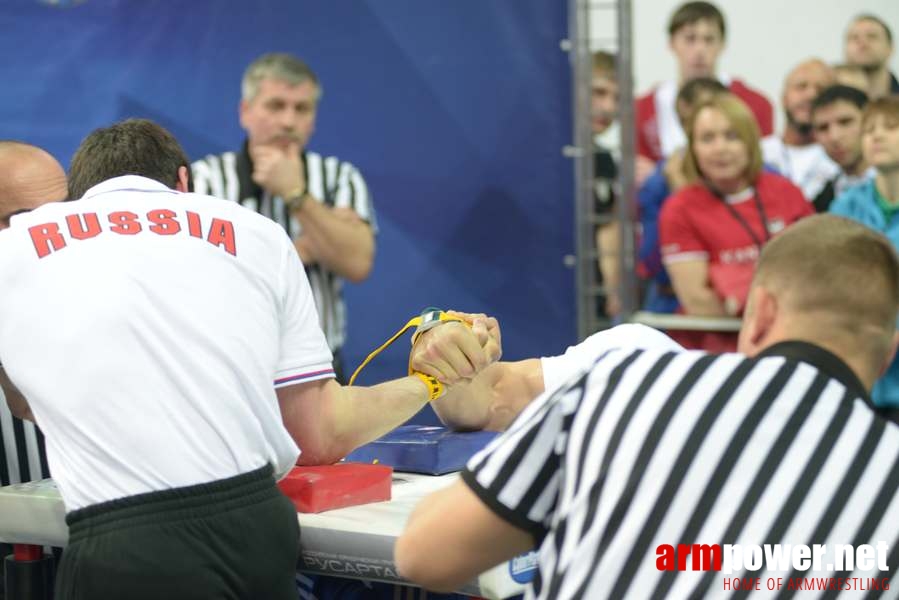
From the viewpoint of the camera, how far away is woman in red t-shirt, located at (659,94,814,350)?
551 centimetres

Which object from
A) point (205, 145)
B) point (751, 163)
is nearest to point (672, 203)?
point (751, 163)

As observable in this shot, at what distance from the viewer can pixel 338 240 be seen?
5.13 metres

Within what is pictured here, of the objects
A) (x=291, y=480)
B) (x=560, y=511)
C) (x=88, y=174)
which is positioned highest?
(x=88, y=174)

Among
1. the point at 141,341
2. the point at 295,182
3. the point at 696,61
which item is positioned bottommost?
the point at 141,341

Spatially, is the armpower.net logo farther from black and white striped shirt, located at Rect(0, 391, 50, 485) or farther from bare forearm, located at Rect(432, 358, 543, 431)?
black and white striped shirt, located at Rect(0, 391, 50, 485)

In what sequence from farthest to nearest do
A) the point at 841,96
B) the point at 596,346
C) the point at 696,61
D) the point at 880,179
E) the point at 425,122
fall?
the point at 696,61 → the point at 841,96 → the point at 425,122 → the point at 880,179 → the point at 596,346

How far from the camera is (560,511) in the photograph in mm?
1717

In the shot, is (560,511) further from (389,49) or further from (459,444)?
(389,49)

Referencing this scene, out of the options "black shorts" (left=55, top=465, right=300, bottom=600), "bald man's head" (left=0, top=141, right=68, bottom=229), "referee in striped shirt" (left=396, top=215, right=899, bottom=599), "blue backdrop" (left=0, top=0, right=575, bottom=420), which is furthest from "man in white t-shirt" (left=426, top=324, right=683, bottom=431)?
"blue backdrop" (left=0, top=0, right=575, bottom=420)

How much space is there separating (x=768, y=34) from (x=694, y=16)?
15.1 inches

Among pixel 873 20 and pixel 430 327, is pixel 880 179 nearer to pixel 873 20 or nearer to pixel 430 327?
pixel 873 20

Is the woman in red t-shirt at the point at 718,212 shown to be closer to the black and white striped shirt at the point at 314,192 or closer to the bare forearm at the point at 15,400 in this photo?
the black and white striped shirt at the point at 314,192

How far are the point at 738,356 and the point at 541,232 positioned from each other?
3.91m

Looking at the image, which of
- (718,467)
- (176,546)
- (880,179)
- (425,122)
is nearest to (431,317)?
(176,546)
